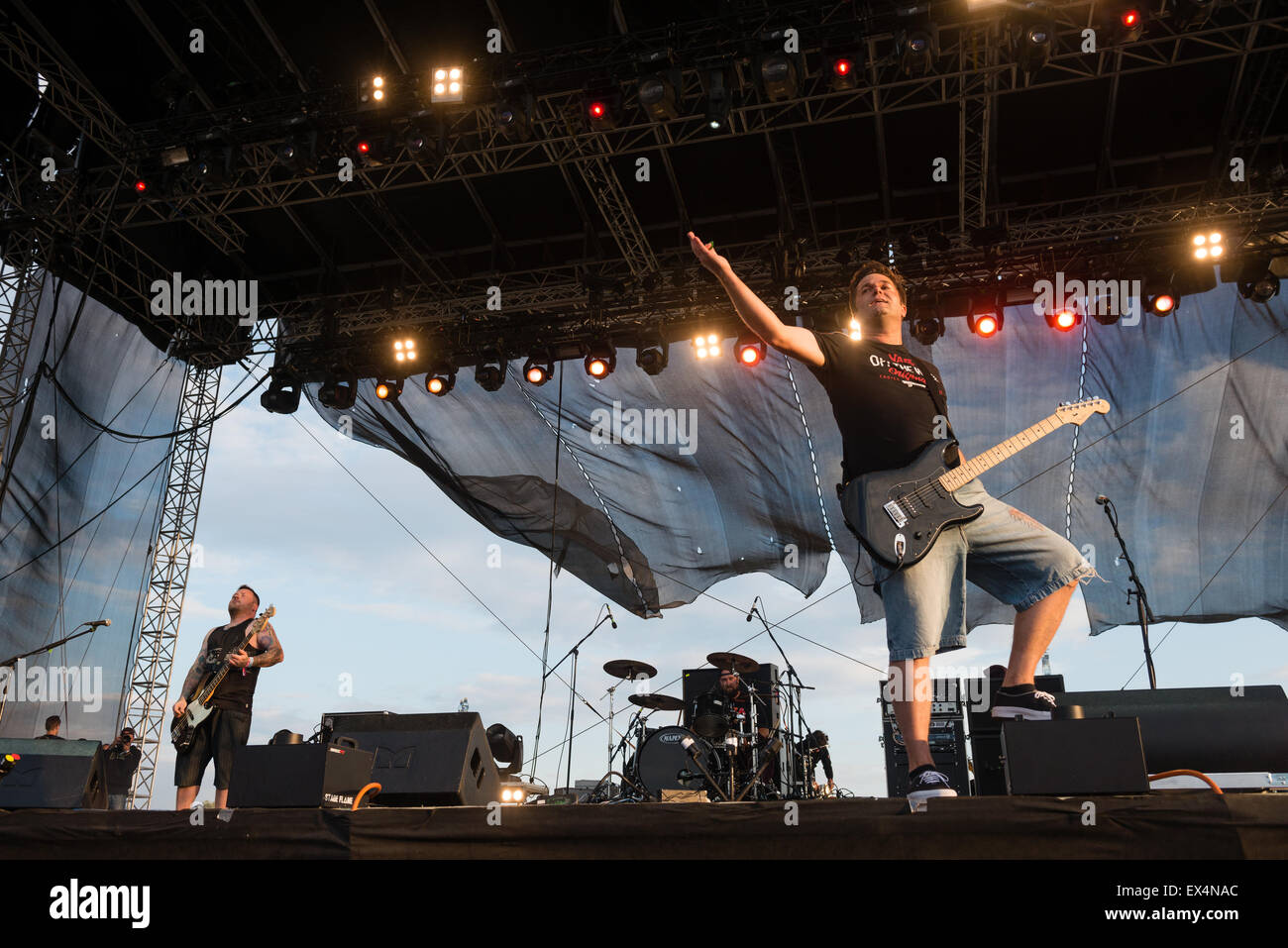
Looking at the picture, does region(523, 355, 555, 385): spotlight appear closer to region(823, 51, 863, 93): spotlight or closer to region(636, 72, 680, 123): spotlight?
region(636, 72, 680, 123): spotlight

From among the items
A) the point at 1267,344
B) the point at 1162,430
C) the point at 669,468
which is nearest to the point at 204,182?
the point at 669,468

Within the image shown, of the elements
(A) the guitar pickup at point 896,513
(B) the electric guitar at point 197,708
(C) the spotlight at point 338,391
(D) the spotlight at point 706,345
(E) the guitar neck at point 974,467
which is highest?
(D) the spotlight at point 706,345

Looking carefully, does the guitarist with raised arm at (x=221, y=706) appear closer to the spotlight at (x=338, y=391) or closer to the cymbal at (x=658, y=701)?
the cymbal at (x=658, y=701)

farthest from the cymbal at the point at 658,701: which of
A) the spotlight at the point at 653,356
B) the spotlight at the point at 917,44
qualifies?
the spotlight at the point at 917,44

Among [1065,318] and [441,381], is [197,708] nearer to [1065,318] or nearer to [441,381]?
[441,381]

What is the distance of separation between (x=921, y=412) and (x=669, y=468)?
23.6ft

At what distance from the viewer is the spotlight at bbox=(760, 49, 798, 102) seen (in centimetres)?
719

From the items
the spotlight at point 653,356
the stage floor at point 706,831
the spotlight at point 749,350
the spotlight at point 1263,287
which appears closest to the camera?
the stage floor at point 706,831

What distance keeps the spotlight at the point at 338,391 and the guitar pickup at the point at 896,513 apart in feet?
28.7

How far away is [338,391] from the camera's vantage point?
10.4 meters

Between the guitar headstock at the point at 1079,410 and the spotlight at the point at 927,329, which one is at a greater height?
the spotlight at the point at 927,329

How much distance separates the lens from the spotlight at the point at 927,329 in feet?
30.0

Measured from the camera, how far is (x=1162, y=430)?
350 inches
